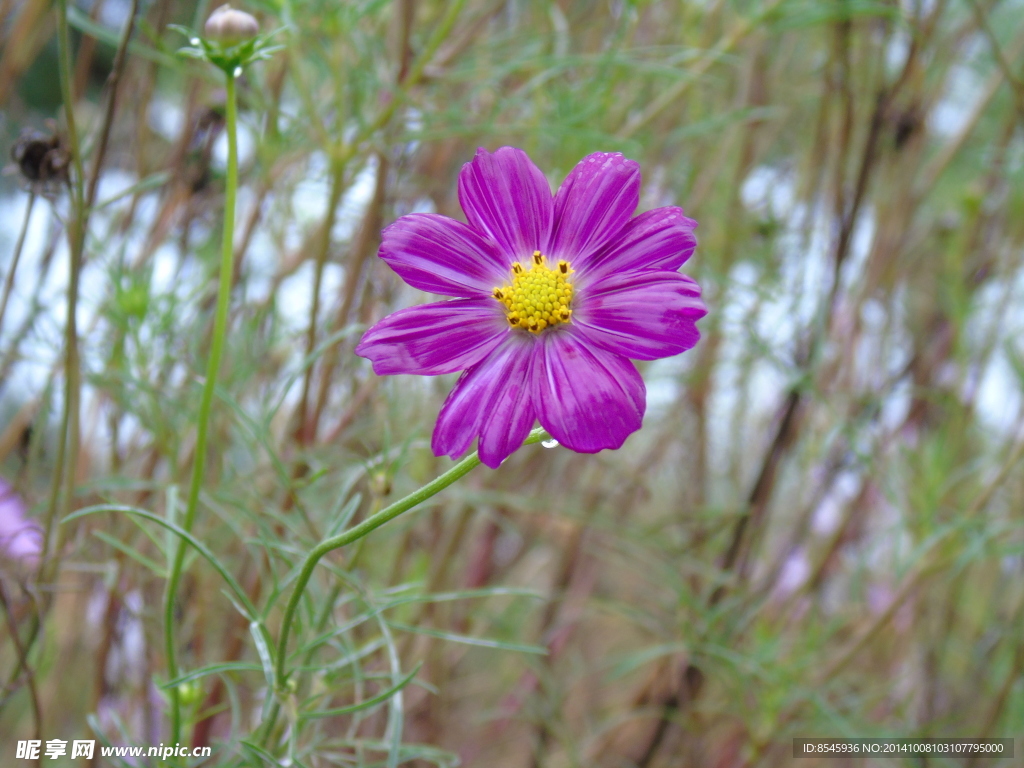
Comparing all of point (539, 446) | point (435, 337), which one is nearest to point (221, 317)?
point (435, 337)

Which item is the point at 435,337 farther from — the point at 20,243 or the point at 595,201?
the point at 20,243

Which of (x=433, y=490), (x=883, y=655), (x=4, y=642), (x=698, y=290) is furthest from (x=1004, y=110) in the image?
(x=4, y=642)

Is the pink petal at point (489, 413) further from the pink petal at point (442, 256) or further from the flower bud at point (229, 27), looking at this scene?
the flower bud at point (229, 27)

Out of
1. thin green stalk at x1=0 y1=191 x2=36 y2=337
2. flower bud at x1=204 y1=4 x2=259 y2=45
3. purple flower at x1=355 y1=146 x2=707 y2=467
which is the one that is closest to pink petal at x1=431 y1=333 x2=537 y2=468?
purple flower at x1=355 y1=146 x2=707 y2=467

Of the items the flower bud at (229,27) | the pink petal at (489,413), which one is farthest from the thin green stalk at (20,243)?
the pink petal at (489,413)

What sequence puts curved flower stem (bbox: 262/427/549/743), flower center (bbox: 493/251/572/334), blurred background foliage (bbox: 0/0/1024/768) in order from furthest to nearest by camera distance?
blurred background foliage (bbox: 0/0/1024/768) < flower center (bbox: 493/251/572/334) < curved flower stem (bbox: 262/427/549/743)

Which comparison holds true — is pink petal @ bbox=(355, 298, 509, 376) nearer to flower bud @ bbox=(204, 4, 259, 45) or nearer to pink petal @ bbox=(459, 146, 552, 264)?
pink petal @ bbox=(459, 146, 552, 264)
